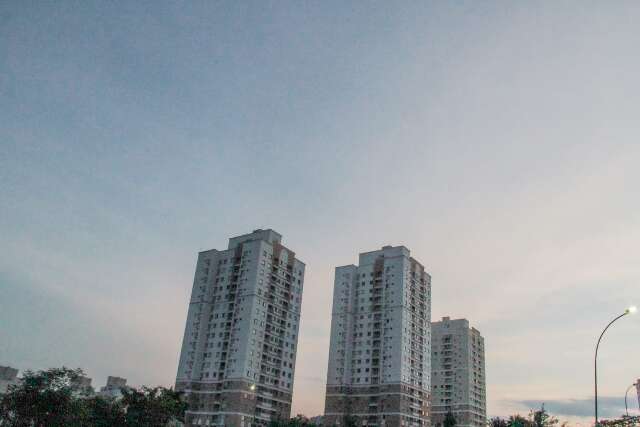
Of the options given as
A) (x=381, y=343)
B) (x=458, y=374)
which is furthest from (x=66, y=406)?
(x=458, y=374)

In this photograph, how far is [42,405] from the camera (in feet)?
225

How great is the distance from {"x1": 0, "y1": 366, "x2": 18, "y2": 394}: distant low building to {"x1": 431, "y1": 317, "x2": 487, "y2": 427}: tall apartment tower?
135 metres

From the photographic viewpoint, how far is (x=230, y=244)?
439ft

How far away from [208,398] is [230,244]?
123 ft

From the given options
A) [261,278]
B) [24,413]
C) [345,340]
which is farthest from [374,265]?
[24,413]

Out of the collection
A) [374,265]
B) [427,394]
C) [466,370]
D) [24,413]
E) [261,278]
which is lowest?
[24,413]

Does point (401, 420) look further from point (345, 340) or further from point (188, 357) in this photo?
point (188, 357)

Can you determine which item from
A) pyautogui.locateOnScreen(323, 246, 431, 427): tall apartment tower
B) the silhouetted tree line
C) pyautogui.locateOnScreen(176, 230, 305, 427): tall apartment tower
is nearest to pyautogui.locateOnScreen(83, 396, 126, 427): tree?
the silhouetted tree line

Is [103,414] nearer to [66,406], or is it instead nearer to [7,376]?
[66,406]

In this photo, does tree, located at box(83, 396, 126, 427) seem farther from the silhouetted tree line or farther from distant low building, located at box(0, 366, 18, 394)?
distant low building, located at box(0, 366, 18, 394)

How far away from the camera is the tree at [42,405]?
6788cm

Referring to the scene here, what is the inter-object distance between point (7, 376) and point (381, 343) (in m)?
131

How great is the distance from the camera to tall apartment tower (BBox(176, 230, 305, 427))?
111875mm

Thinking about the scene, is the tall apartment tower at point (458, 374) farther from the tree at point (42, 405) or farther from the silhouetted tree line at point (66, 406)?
the tree at point (42, 405)
